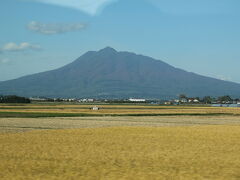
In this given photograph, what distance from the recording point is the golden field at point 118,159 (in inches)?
476

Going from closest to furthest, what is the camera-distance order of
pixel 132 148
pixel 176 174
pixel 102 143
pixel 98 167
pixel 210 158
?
1. pixel 176 174
2. pixel 98 167
3. pixel 210 158
4. pixel 132 148
5. pixel 102 143

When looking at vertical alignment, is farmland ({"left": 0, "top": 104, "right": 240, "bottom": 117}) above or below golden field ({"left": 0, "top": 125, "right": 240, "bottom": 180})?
above

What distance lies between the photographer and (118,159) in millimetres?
15070

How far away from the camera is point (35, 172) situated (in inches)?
486

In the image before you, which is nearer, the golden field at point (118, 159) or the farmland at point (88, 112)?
the golden field at point (118, 159)

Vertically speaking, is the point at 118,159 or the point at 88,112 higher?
the point at 88,112

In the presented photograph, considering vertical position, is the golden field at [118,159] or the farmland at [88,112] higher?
the farmland at [88,112]

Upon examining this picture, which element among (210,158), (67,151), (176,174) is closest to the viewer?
(176,174)

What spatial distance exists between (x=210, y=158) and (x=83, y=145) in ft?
20.0

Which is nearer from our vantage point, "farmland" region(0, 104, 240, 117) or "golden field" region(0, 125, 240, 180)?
"golden field" region(0, 125, 240, 180)

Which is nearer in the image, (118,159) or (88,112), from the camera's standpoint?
(118,159)

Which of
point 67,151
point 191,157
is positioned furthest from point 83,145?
point 191,157

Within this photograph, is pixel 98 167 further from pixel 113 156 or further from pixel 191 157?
pixel 191 157

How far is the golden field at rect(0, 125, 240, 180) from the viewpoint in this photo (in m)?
12.1
